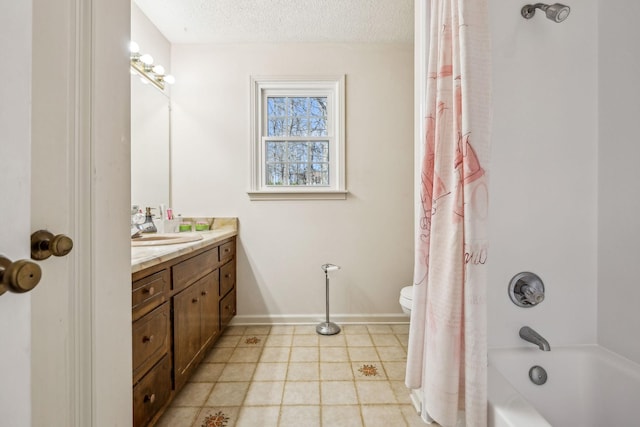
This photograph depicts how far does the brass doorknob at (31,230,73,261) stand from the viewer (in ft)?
1.65

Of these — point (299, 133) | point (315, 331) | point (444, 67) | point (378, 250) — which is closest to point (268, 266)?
point (315, 331)

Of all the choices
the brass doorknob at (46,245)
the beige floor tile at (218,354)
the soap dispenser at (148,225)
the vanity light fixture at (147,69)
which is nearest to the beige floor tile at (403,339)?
the beige floor tile at (218,354)

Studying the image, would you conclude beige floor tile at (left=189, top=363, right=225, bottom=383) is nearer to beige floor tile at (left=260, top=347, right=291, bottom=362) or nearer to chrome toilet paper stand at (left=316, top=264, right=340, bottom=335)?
beige floor tile at (left=260, top=347, right=291, bottom=362)

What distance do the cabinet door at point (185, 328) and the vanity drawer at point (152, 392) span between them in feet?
0.29

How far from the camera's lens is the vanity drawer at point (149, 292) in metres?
1.02

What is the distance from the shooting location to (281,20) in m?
2.12

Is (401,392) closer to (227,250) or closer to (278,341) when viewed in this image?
(278,341)

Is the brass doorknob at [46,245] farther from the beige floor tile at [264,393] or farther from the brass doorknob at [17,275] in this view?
the beige floor tile at [264,393]

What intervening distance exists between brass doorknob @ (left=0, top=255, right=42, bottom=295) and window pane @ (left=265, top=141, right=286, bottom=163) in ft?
7.14

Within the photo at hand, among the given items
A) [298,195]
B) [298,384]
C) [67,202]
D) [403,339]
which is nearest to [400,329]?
[403,339]

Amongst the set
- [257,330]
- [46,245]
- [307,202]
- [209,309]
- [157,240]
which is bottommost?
[257,330]

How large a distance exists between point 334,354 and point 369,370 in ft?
0.94

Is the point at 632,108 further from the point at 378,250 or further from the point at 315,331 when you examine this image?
the point at 315,331

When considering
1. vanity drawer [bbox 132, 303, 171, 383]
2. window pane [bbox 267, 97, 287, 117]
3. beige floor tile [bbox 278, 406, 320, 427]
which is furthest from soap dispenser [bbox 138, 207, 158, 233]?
beige floor tile [bbox 278, 406, 320, 427]
